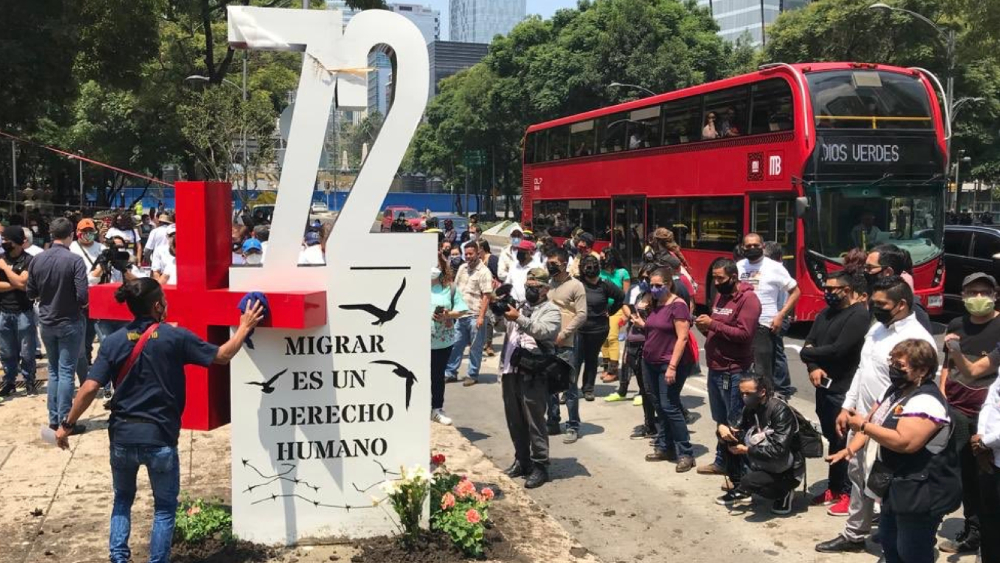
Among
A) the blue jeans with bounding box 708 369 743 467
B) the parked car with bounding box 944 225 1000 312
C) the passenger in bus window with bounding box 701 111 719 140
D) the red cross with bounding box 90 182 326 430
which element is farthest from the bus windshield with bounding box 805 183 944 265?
the red cross with bounding box 90 182 326 430

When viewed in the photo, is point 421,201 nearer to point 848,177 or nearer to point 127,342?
point 848,177

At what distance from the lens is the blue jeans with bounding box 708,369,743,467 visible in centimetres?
685

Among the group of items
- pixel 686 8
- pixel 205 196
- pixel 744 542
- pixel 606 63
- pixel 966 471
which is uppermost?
pixel 686 8

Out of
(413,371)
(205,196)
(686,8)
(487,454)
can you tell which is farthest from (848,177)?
(686,8)

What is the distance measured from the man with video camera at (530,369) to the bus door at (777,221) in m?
7.56

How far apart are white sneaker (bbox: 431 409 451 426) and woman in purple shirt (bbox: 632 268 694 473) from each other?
2.16 metres

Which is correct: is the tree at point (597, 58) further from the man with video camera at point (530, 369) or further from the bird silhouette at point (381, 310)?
the bird silhouette at point (381, 310)

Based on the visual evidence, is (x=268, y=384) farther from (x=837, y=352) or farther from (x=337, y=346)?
(x=837, y=352)

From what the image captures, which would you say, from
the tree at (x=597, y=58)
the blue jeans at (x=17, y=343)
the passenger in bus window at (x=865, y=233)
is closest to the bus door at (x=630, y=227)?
the passenger in bus window at (x=865, y=233)

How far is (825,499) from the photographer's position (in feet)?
21.5

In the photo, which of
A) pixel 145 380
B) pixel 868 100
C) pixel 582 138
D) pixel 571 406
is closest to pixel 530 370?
pixel 571 406

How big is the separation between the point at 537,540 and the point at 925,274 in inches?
401

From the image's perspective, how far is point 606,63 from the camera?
40594mm

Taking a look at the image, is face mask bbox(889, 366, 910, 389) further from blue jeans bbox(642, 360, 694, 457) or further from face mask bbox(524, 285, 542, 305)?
face mask bbox(524, 285, 542, 305)
